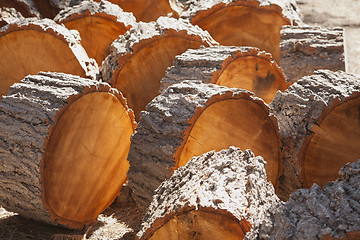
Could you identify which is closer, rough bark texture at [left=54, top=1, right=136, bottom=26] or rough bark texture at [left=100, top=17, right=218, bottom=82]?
rough bark texture at [left=100, top=17, right=218, bottom=82]

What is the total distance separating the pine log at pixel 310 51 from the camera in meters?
3.38

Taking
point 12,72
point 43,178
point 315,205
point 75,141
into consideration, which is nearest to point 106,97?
point 75,141

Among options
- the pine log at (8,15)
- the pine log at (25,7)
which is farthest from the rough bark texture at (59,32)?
the pine log at (25,7)

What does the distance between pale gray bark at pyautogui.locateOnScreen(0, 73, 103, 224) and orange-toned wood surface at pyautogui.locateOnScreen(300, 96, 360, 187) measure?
136cm

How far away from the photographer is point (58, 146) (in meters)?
2.47

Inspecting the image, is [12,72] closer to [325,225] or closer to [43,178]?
[43,178]

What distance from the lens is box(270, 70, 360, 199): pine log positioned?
2.52 meters

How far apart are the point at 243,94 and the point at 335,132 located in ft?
1.88

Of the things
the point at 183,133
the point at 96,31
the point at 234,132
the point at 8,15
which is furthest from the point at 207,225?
the point at 8,15

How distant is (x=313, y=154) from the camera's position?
8.49ft

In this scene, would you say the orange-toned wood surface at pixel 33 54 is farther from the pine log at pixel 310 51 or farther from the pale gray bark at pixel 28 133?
the pine log at pixel 310 51

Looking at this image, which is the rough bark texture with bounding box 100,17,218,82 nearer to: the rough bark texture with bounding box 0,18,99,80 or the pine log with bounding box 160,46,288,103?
the rough bark texture with bounding box 0,18,99,80

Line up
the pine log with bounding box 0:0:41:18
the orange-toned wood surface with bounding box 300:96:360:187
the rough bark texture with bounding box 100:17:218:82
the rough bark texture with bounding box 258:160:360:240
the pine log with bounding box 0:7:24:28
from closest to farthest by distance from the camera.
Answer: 1. the rough bark texture with bounding box 258:160:360:240
2. the orange-toned wood surface with bounding box 300:96:360:187
3. the rough bark texture with bounding box 100:17:218:82
4. the pine log with bounding box 0:7:24:28
5. the pine log with bounding box 0:0:41:18

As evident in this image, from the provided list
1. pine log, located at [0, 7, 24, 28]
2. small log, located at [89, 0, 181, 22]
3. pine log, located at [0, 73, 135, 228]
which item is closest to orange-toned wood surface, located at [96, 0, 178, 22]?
small log, located at [89, 0, 181, 22]
